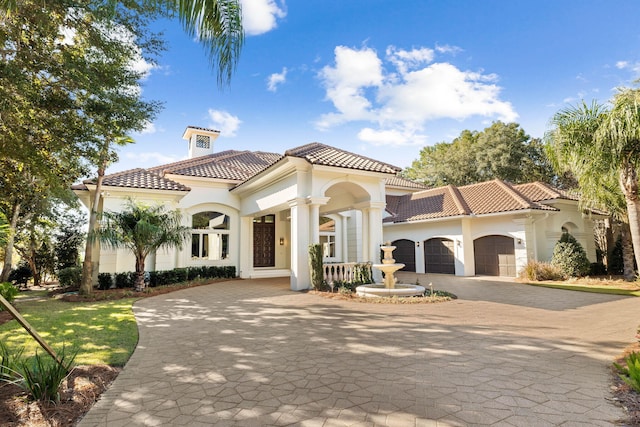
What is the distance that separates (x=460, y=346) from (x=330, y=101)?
11.7 m

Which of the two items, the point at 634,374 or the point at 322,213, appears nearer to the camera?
the point at 634,374

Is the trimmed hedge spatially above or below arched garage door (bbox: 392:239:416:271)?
below

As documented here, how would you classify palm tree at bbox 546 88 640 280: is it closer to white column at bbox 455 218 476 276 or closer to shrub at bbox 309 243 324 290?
shrub at bbox 309 243 324 290

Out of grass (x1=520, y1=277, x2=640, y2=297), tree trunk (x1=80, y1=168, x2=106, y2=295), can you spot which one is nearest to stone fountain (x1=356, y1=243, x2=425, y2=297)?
grass (x1=520, y1=277, x2=640, y2=297)

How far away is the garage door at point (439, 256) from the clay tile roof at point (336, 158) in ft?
25.6

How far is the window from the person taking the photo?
24.1 meters

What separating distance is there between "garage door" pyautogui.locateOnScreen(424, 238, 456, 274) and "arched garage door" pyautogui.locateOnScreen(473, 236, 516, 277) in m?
1.36

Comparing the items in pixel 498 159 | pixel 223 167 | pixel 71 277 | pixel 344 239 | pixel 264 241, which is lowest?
pixel 71 277

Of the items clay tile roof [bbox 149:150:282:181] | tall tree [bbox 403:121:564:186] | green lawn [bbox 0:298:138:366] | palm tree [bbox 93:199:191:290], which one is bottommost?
green lawn [bbox 0:298:138:366]

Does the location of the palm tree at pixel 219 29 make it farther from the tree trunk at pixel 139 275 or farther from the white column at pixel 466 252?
the white column at pixel 466 252

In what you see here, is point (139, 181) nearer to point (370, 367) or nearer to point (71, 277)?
point (71, 277)

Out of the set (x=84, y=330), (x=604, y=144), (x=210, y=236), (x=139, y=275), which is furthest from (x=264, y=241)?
(x=604, y=144)

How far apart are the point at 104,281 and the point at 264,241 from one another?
8.45 meters

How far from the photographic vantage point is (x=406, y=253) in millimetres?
22062
